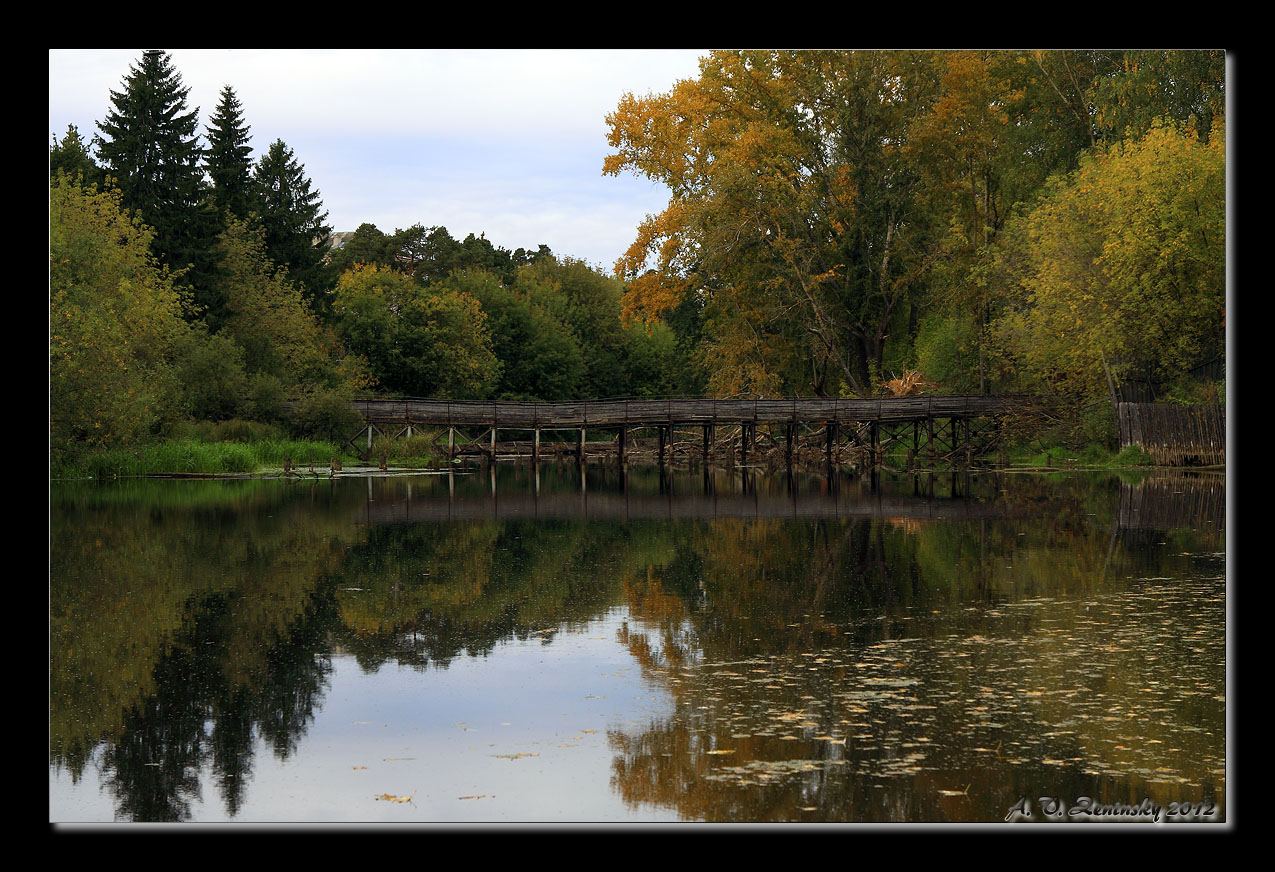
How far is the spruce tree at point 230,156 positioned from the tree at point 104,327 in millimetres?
9877

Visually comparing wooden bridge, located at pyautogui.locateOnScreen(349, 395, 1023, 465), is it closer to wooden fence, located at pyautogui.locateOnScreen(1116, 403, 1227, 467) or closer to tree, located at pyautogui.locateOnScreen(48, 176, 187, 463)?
wooden fence, located at pyautogui.locateOnScreen(1116, 403, 1227, 467)

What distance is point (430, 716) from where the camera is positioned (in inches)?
351

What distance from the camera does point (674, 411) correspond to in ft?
172

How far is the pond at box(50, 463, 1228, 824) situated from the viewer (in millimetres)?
7121

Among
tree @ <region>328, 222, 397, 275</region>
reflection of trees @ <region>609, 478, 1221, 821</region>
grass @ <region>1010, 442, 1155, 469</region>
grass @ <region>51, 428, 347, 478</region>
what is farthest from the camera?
tree @ <region>328, 222, 397, 275</region>

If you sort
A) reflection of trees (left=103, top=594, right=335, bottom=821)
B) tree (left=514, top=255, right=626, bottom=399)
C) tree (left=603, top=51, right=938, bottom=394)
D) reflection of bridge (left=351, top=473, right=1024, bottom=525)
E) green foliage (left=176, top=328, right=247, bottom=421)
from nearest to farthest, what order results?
reflection of trees (left=103, top=594, right=335, bottom=821), reflection of bridge (left=351, top=473, right=1024, bottom=525), green foliage (left=176, top=328, right=247, bottom=421), tree (left=603, top=51, right=938, bottom=394), tree (left=514, top=255, right=626, bottom=399)

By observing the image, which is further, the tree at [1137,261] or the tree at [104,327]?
the tree at [1137,261]

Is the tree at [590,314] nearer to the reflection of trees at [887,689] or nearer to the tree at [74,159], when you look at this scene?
the tree at [74,159]

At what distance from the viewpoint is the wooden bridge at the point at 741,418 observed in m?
49.6

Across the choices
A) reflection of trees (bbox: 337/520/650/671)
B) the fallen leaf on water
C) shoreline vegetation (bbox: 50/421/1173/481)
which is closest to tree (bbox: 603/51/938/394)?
shoreline vegetation (bbox: 50/421/1173/481)

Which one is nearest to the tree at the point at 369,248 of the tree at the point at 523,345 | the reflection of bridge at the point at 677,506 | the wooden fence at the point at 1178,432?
the tree at the point at 523,345

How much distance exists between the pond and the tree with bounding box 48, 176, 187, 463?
47.3ft
